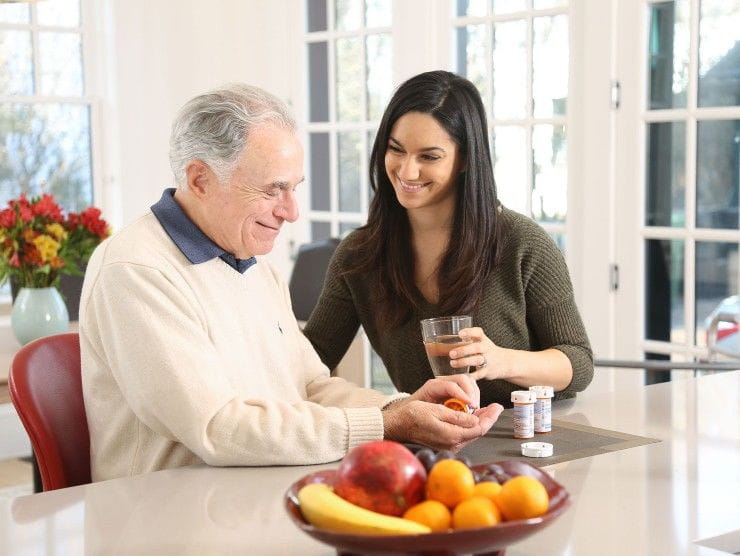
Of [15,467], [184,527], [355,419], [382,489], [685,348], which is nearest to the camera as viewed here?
[382,489]

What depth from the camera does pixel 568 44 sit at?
4.37 meters

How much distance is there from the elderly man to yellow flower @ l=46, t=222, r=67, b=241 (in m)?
1.51

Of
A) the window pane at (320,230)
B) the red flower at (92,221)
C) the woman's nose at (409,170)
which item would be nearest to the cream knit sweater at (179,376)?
the woman's nose at (409,170)

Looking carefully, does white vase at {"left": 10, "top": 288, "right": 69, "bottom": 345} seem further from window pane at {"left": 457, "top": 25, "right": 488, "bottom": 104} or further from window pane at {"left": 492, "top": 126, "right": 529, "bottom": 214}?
window pane at {"left": 457, "top": 25, "right": 488, "bottom": 104}

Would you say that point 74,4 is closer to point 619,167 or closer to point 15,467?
point 15,467

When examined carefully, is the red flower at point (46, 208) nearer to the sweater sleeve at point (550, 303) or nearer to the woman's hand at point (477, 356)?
the sweater sleeve at point (550, 303)

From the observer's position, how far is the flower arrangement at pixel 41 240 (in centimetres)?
345

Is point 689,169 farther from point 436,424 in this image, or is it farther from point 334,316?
point 436,424

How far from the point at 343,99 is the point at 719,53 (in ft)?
6.99

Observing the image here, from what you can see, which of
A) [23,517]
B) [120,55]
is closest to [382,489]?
[23,517]

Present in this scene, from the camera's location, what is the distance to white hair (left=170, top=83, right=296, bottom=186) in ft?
6.42

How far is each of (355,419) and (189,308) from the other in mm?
334

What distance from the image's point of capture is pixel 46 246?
3455 millimetres

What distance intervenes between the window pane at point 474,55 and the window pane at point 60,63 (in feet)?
6.38
